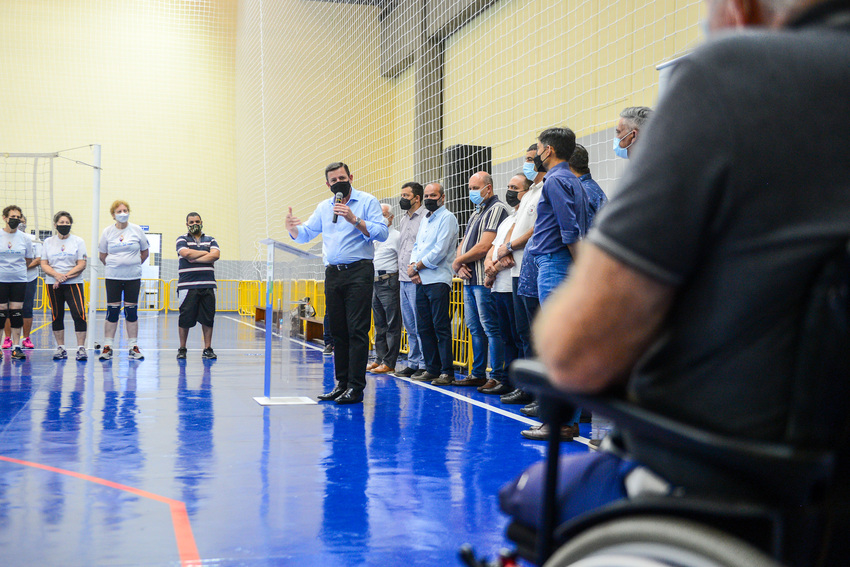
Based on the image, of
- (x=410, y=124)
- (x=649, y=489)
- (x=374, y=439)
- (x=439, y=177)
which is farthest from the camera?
(x=410, y=124)

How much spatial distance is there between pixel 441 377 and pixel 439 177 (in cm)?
381

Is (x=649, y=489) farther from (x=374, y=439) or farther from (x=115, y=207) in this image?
(x=115, y=207)

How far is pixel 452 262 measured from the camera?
20.6 feet

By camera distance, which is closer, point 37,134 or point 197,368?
point 197,368

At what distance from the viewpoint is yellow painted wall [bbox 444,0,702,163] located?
6.08 m

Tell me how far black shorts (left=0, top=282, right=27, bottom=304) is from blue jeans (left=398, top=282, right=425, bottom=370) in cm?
413

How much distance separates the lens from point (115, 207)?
742cm

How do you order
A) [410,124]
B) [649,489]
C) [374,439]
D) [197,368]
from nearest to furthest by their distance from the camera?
1. [649,489]
2. [374,439]
3. [197,368]
4. [410,124]

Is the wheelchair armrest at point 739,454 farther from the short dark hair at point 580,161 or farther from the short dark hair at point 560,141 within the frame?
the short dark hair at point 580,161

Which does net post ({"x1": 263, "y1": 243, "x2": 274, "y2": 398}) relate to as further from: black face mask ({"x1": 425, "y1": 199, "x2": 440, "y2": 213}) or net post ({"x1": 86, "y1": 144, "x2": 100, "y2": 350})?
net post ({"x1": 86, "y1": 144, "x2": 100, "y2": 350})

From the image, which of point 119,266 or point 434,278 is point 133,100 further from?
point 434,278

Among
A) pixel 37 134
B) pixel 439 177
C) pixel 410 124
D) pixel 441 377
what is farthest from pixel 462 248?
pixel 37 134

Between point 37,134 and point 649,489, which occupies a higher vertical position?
point 37,134

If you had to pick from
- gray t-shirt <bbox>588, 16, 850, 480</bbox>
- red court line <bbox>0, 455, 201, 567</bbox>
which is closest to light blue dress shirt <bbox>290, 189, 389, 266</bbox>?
red court line <bbox>0, 455, 201, 567</bbox>
